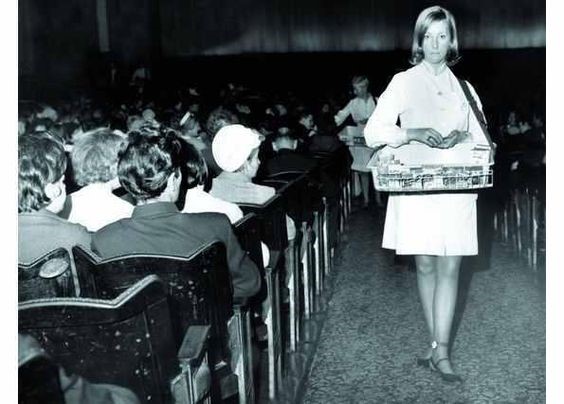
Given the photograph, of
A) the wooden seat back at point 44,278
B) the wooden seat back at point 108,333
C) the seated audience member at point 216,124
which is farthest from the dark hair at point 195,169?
the seated audience member at point 216,124

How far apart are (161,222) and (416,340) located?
5.64 feet

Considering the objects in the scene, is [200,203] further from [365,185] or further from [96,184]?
[365,185]

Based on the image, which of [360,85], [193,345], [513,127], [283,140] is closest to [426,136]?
[193,345]

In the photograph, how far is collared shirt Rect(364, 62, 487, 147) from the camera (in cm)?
276

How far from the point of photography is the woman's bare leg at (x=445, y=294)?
114 inches

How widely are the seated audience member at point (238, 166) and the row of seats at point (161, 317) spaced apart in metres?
0.14

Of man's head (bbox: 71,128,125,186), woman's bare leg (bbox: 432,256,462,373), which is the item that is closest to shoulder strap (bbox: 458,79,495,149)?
woman's bare leg (bbox: 432,256,462,373)

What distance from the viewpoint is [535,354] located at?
10.7 feet

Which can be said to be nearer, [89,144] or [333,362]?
[89,144]

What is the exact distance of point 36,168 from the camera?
2.34 meters

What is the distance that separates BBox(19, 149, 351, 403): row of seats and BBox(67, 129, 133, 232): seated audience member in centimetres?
51
